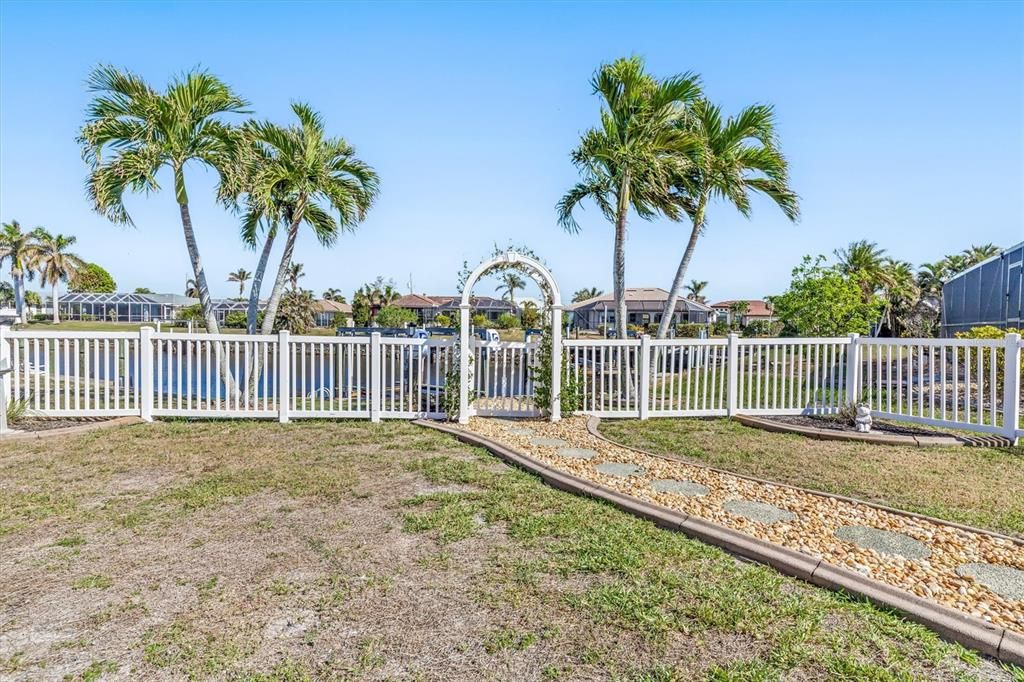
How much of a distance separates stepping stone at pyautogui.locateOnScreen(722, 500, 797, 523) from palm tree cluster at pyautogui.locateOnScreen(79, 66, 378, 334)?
305 inches

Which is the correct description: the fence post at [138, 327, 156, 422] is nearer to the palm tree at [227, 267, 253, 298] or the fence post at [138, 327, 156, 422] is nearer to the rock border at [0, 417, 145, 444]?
the rock border at [0, 417, 145, 444]

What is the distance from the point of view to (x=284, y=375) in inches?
288

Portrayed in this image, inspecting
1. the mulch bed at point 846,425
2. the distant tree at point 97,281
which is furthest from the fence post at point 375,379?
the distant tree at point 97,281

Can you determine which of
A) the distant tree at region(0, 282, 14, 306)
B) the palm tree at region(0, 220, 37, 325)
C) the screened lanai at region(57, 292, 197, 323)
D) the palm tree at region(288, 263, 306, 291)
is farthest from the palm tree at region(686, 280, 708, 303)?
the distant tree at region(0, 282, 14, 306)

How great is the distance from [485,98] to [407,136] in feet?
5.49

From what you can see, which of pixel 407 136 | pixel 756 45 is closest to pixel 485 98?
pixel 407 136

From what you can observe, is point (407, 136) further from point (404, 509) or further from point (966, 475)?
point (966, 475)

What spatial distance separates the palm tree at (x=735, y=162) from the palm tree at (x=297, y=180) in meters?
5.62

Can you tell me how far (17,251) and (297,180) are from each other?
43.8 m

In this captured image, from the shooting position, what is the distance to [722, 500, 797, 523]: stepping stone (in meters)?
3.59

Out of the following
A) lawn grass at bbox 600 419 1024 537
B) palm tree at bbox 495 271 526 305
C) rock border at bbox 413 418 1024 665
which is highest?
palm tree at bbox 495 271 526 305

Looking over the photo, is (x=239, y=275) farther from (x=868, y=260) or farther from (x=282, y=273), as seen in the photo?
(x=282, y=273)

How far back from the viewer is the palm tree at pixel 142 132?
780 cm

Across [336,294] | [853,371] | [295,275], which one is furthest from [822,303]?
[336,294]
